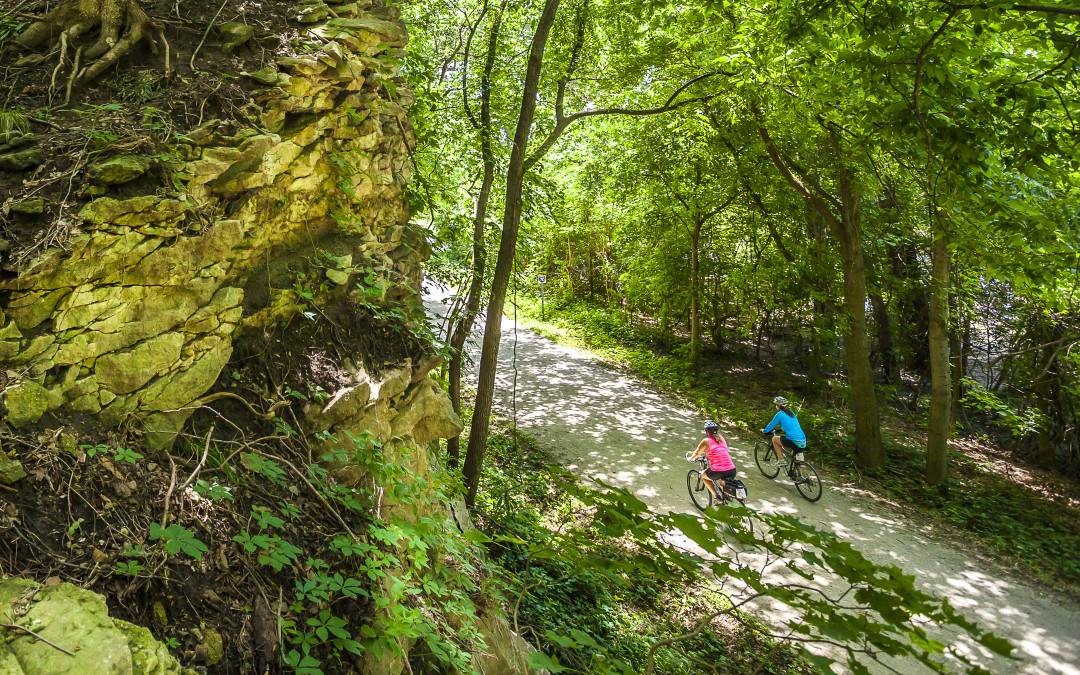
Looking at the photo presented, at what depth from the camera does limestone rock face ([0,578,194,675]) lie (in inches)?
65.7

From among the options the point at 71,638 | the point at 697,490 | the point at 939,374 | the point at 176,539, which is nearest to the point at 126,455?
the point at 176,539

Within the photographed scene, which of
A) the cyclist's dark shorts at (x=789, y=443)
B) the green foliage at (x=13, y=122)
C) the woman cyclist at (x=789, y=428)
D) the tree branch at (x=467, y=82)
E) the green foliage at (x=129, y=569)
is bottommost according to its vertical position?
the cyclist's dark shorts at (x=789, y=443)

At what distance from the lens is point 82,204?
2771 millimetres

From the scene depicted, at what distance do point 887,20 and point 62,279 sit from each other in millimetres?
4941

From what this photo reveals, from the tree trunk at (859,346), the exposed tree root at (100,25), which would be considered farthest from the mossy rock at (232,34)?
the tree trunk at (859,346)

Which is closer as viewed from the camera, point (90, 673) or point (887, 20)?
point (90, 673)

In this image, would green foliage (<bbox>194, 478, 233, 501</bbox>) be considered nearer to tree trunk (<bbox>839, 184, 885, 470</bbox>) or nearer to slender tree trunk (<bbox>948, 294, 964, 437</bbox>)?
tree trunk (<bbox>839, 184, 885, 470</bbox>)

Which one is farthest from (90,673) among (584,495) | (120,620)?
(584,495)

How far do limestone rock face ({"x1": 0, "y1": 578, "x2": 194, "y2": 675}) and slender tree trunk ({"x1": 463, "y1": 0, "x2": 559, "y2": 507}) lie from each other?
4516 millimetres

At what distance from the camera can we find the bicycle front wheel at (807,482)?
28.3 feet

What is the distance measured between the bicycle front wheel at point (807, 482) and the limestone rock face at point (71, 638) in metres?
8.64

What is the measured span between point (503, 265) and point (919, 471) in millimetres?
8708

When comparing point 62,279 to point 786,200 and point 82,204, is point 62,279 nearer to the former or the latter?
point 82,204

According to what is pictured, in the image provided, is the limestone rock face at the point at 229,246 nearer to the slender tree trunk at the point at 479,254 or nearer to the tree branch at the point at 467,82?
the slender tree trunk at the point at 479,254
